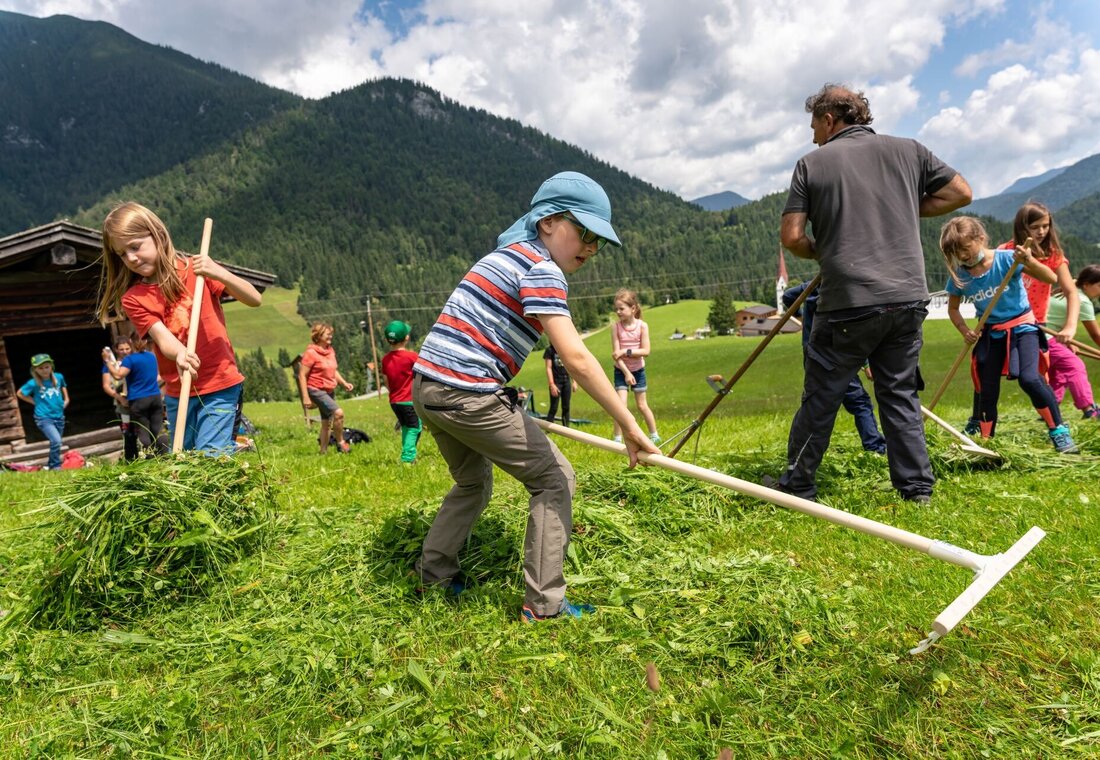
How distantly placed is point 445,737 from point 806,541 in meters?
2.80

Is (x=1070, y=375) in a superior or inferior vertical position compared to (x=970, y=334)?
inferior

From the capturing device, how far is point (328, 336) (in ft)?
36.3

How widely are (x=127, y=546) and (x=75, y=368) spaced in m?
19.4

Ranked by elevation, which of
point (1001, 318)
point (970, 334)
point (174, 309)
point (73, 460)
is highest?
point (174, 309)

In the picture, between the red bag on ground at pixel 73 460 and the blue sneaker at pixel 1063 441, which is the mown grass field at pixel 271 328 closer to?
the red bag on ground at pixel 73 460

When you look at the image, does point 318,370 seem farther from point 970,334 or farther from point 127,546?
point 970,334

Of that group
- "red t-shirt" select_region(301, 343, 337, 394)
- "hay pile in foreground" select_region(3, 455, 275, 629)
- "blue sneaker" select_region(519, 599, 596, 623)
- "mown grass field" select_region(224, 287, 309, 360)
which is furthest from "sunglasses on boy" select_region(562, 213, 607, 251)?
"mown grass field" select_region(224, 287, 309, 360)

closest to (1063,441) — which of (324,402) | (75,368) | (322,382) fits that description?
(324,402)

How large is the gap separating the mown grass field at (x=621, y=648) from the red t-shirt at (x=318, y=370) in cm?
558

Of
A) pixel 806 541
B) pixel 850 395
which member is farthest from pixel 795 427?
pixel 850 395

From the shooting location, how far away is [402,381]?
847cm

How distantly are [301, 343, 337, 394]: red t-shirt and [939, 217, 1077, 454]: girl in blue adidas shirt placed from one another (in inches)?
349

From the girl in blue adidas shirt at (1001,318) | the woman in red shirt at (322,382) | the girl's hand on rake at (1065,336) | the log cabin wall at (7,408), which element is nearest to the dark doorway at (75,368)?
the log cabin wall at (7,408)

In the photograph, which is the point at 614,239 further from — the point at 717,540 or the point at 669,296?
the point at 669,296
